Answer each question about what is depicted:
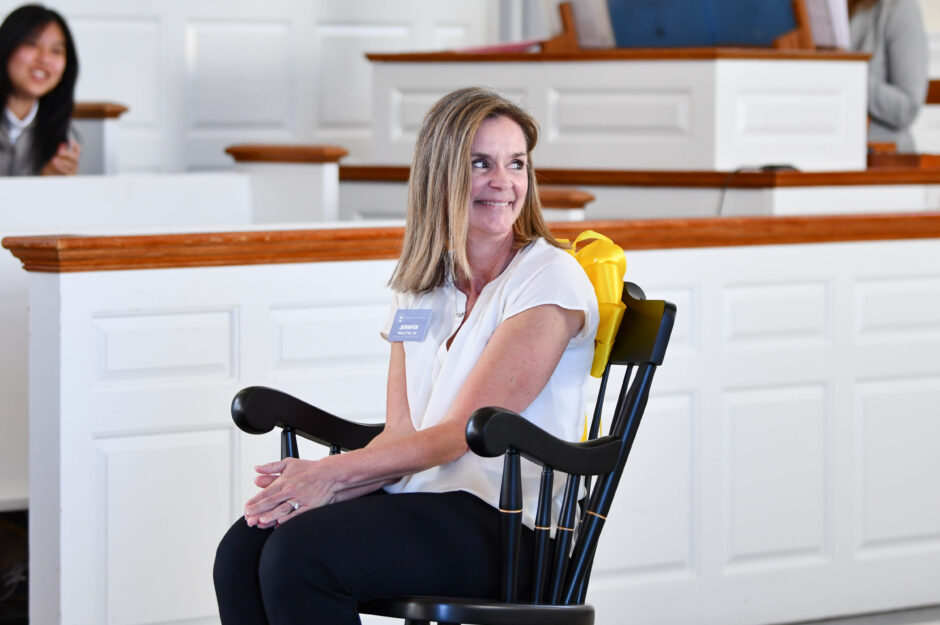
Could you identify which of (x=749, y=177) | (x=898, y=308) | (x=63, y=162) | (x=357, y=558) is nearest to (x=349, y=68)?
(x=63, y=162)

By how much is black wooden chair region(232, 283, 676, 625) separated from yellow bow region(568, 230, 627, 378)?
0.08 ft

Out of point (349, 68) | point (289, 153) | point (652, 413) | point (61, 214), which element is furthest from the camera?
point (349, 68)

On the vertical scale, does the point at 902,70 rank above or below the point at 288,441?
above

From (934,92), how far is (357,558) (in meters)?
5.11

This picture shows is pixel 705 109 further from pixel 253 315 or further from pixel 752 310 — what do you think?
pixel 253 315

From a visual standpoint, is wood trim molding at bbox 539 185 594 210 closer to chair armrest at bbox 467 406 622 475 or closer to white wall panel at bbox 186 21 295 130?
chair armrest at bbox 467 406 622 475

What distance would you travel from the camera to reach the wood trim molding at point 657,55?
14.3 feet

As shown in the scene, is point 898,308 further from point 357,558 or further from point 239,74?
point 239,74

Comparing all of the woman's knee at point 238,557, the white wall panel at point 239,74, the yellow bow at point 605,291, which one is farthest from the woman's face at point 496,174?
the white wall panel at point 239,74

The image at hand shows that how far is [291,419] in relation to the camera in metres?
2.06

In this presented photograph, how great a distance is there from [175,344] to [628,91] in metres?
2.35

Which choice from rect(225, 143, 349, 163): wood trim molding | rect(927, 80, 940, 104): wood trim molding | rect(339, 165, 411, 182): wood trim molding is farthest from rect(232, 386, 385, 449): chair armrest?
rect(927, 80, 940, 104): wood trim molding

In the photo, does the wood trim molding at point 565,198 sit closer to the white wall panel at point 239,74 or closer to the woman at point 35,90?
the woman at point 35,90

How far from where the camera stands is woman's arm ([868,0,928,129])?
495 centimetres
